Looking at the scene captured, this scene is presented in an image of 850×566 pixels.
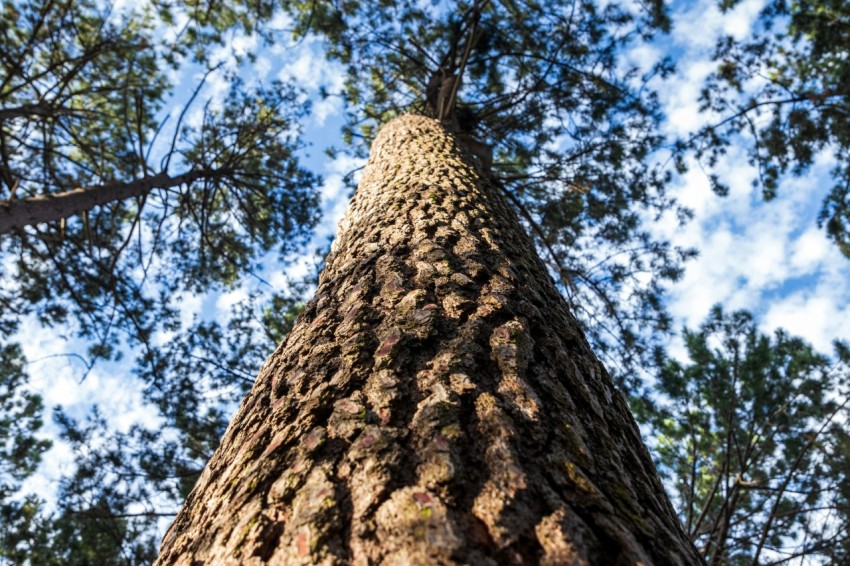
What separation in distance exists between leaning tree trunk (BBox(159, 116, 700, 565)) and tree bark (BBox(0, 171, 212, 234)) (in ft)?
13.3

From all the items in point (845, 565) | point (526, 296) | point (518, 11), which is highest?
point (518, 11)

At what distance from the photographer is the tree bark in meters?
4.22

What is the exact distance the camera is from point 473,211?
2119mm

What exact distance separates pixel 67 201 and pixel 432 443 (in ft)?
16.8

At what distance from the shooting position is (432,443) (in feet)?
2.80

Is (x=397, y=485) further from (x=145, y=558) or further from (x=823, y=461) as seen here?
(x=823, y=461)

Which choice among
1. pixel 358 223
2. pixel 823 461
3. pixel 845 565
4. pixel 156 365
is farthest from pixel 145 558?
pixel 823 461

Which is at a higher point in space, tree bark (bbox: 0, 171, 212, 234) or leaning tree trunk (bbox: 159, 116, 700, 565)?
tree bark (bbox: 0, 171, 212, 234)

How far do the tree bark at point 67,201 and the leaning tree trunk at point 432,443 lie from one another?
4.06 meters

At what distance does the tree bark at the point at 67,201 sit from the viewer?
4.22m

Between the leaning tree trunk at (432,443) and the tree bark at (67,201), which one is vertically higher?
the tree bark at (67,201)

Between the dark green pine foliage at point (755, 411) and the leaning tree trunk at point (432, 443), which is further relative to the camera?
the dark green pine foliage at point (755, 411)

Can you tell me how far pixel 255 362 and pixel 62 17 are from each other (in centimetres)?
429

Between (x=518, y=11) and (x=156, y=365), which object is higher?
(x=518, y=11)
